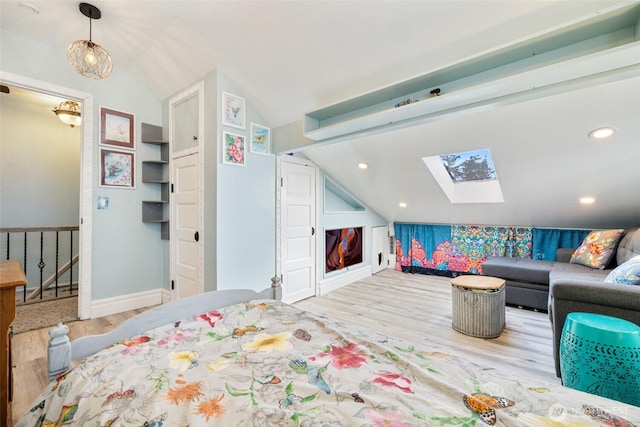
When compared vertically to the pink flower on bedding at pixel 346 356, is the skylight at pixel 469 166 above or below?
above

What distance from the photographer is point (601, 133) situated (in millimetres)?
2105

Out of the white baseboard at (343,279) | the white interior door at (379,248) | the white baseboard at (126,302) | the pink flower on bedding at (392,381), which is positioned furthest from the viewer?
the white interior door at (379,248)

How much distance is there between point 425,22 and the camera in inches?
66.6

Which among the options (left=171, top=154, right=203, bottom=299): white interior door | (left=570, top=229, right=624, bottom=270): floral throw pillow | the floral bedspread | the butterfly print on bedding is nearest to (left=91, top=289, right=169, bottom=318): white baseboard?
(left=171, top=154, right=203, bottom=299): white interior door

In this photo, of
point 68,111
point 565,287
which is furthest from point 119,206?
point 565,287

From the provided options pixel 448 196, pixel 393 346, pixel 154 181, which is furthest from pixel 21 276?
pixel 448 196

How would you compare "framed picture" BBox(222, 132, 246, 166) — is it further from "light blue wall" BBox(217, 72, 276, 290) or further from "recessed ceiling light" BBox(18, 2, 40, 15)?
"recessed ceiling light" BBox(18, 2, 40, 15)

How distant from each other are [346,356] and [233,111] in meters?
2.44

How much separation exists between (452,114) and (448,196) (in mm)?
1994

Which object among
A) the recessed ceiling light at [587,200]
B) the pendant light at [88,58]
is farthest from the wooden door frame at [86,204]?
the recessed ceiling light at [587,200]

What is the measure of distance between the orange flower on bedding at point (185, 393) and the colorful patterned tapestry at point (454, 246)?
14.8 feet

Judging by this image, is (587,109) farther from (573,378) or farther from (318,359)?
(318,359)

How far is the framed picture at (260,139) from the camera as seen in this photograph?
2.88 m

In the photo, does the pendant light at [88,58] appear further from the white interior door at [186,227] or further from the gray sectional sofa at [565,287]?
the gray sectional sofa at [565,287]
